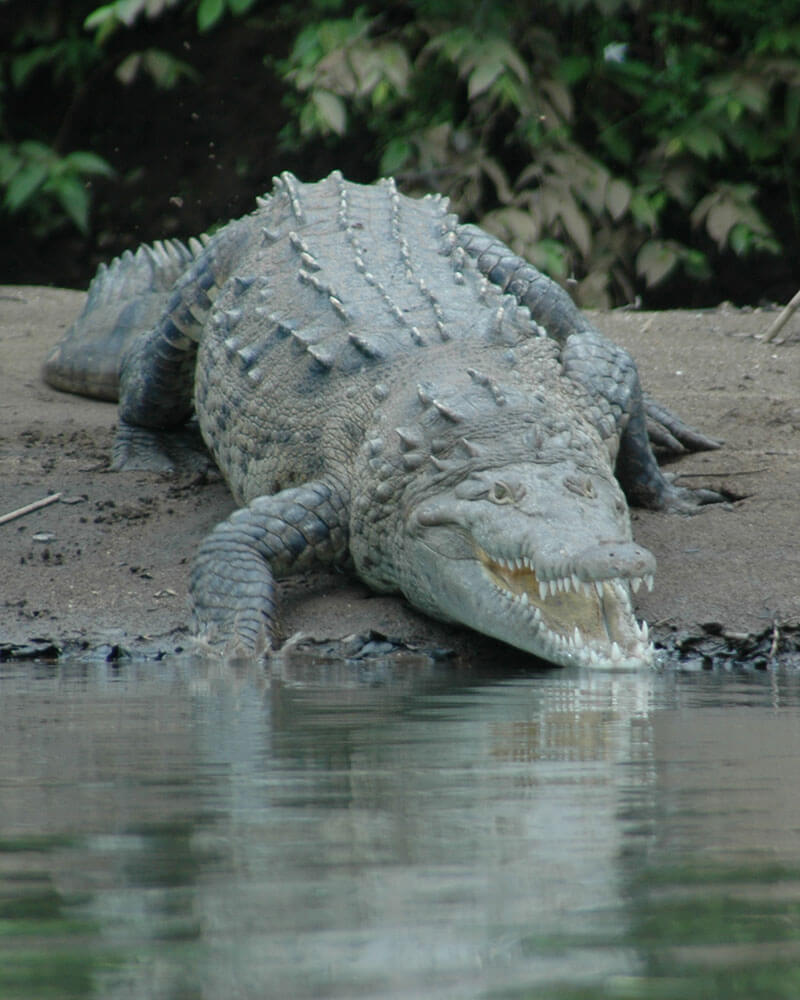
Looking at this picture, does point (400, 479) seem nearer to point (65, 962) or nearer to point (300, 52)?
point (65, 962)

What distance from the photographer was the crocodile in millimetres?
3941

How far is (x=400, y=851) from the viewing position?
5.74ft

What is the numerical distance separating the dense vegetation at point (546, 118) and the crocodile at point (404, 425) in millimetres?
2979

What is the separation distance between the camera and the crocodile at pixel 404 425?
394cm

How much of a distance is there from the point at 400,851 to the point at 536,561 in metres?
2.06

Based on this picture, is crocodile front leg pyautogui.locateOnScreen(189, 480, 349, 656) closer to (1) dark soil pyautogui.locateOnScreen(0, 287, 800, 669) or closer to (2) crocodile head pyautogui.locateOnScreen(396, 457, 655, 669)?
(1) dark soil pyautogui.locateOnScreen(0, 287, 800, 669)

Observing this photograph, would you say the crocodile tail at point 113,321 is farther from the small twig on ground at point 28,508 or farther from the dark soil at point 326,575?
the small twig on ground at point 28,508

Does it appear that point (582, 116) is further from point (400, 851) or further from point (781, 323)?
point (400, 851)

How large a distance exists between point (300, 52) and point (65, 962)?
860 centimetres

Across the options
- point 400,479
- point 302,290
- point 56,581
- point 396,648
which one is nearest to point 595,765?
point 396,648

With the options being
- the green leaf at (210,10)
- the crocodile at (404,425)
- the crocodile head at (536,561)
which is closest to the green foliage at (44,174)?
the green leaf at (210,10)

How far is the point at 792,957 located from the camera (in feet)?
4.34

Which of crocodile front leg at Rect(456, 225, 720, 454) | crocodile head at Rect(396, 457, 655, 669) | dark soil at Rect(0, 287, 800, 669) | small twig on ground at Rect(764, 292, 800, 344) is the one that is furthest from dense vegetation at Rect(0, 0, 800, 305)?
crocodile head at Rect(396, 457, 655, 669)

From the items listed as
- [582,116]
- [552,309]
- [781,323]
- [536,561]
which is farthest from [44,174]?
[536,561]
